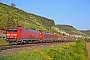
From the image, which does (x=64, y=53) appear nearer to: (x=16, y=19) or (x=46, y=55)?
(x=46, y=55)

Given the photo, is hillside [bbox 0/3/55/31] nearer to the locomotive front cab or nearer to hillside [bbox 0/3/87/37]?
hillside [bbox 0/3/87/37]

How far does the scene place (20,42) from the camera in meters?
33.9

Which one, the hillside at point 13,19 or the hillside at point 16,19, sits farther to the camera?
the hillside at point 16,19

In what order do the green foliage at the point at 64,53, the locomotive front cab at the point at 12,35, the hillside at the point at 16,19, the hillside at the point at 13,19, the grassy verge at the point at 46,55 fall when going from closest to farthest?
the grassy verge at the point at 46,55 → the green foliage at the point at 64,53 → the locomotive front cab at the point at 12,35 → the hillside at the point at 13,19 → the hillside at the point at 16,19

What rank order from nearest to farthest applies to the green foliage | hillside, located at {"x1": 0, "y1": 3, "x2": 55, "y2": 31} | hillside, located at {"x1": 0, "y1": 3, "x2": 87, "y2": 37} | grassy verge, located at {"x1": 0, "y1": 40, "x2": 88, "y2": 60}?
grassy verge, located at {"x1": 0, "y1": 40, "x2": 88, "y2": 60} → the green foliage → hillside, located at {"x1": 0, "y1": 3, "x2": 55, "y2": 31} → hillside, located at {"x1": 0, "y1": 3, "x2": 87, "y2": 37}

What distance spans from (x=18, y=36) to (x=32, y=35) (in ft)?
29.2

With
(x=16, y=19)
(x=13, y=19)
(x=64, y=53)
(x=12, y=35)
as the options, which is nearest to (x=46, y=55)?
(x=64, y=53)

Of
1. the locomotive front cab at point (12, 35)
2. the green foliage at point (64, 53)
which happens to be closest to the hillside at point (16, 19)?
the locomotive front cab at point (12, 35)

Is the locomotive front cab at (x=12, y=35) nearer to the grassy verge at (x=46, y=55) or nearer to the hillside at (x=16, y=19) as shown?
the grassy verge at (x=46, y=55)

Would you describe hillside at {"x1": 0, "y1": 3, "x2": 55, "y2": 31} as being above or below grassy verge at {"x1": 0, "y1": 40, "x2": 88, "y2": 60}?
above

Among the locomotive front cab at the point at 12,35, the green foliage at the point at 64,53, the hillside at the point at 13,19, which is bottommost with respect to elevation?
the green foliage at the point at 64,53

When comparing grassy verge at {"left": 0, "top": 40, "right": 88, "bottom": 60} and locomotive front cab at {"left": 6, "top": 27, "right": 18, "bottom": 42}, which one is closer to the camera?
grassy verge at {"left": 0, "top": 40, "right": 88, "bottom": 60}

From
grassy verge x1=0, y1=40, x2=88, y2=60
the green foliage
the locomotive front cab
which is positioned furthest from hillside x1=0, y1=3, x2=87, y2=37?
grassy verge x1=0, y1=40, x2=88, y2=60

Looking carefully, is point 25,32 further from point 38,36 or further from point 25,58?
point 25,58
